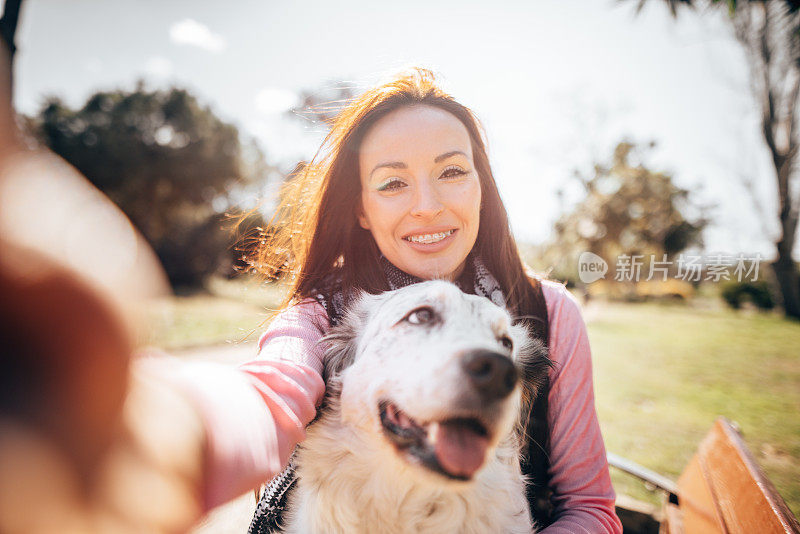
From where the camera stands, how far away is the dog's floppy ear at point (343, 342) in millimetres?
1630

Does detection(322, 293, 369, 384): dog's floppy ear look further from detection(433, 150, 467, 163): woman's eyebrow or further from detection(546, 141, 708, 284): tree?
detection(546, 141, 708, 284): tree

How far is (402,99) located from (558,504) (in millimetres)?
2110

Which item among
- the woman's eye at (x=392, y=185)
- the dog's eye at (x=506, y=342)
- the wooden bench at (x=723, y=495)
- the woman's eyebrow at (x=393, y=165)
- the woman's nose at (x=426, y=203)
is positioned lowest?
the wooden bench at (x=723, y=495)

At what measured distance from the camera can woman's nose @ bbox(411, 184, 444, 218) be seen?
182 cm

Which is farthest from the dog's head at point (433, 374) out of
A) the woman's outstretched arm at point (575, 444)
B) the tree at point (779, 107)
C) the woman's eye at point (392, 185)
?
the tree at point (779, 107)

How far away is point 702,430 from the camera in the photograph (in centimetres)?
591

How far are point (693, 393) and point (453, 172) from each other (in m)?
8.59

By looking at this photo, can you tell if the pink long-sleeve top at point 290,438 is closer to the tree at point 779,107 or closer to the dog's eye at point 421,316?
the dog's eye at point 421,316

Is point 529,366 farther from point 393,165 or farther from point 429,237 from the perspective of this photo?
point 393,165

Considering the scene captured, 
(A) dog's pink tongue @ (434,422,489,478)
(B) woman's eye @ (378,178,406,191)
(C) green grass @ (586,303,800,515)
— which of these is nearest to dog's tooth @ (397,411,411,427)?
(A) dog's pink tongue @ (434,422,489,478)

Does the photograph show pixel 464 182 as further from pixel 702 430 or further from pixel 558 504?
pixel 702 430

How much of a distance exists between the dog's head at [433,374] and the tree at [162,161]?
2095cm

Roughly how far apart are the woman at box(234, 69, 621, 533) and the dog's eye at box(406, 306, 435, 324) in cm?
42

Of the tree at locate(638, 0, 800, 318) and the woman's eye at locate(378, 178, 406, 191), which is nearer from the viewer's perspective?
the woman's eye at locate(378, 178, 406, 191)
